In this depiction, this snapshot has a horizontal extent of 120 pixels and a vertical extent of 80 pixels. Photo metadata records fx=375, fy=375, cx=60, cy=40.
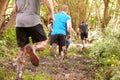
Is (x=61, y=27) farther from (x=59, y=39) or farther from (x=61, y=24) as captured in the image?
(x=59, y=39)

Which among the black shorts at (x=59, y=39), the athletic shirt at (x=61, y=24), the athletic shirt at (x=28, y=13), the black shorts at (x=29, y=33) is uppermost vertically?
the athletic shirt at (x=28, y=13)

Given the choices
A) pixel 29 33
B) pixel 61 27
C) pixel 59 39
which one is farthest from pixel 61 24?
pixel 29 33

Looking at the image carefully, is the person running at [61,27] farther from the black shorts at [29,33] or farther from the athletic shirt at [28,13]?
the athletic shirt at [28,13]

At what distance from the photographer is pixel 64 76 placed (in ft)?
29.0

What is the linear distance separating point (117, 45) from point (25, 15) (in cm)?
480

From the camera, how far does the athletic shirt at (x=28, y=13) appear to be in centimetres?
677

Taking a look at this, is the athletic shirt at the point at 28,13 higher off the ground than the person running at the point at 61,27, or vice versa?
the athletic shirt at the point at 28,13

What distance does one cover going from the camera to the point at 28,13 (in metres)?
6.77

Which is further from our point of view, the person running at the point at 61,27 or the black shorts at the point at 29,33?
the person running at the point at 61,27

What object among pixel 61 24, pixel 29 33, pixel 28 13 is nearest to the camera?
pixel 28 13

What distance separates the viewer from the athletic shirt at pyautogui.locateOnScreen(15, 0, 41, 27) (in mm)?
6770

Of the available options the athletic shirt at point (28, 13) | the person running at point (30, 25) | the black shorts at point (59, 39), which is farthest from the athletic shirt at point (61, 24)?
the athletic shirt at point (28, 13)

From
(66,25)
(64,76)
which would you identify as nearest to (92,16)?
(66,25)

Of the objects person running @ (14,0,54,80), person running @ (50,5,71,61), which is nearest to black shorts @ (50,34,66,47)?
person running @ (50,5,71,61)
